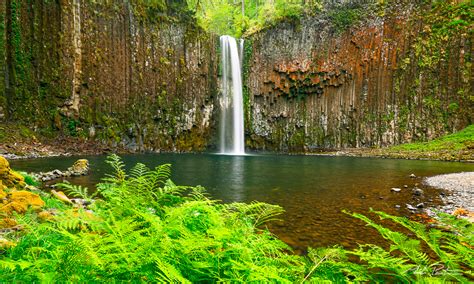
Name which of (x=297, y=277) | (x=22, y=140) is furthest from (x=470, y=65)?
(x=22, y=140)

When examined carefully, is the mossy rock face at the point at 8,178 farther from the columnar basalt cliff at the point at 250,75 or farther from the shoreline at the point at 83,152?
the columnar basalt cliff at the point at 250,75

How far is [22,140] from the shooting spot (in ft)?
85.4

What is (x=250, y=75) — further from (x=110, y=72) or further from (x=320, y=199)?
(x=320, y=199)

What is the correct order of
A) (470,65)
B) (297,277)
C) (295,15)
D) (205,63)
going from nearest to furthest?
(297,277) < (470,65) < (205,63) < (295,15)

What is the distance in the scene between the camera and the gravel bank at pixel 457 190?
31.9 feet

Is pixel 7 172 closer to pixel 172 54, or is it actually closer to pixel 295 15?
pixel 172 54

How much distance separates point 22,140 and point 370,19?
4651cm

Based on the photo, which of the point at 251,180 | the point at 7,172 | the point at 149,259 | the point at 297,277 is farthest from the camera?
the point at 251,180

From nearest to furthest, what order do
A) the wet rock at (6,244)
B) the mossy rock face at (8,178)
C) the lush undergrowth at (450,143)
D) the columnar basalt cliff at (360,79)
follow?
the wet rock at (6,244) < the mossy rock face at (8,178) < the lush undergrowth at (450,143) < the columnar basalt cliff at (360,79)

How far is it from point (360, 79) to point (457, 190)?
34.7m

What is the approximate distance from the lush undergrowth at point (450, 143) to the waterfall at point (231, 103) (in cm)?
2171

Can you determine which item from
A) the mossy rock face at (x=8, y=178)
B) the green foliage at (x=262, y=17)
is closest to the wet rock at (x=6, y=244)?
the mossy rock face at (x=8, y=178)

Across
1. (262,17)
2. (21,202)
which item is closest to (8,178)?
(21,202)

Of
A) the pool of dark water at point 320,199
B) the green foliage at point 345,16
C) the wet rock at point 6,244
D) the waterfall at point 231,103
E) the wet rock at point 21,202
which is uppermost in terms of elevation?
the green foliage at point 345,16
